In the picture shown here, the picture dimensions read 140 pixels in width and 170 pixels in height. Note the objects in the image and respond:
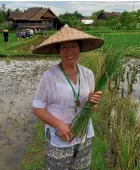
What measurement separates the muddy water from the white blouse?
1794 millimetres

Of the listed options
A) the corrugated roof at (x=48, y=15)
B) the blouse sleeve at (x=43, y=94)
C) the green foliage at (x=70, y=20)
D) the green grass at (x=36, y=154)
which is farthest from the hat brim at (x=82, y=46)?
the corrugated roof at (x=48, y=15)

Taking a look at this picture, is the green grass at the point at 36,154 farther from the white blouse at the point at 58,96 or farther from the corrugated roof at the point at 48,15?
the corrugated roof at the point at 48,15

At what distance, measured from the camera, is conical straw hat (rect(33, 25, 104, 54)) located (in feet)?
6.38

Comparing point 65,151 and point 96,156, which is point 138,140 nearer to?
point 96,156

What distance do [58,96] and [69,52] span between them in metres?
0.26

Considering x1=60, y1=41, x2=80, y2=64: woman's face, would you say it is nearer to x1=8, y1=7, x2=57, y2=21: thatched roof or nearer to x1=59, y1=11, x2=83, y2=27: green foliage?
x1=59, y1=11, x2=83, y2=27: green foliage

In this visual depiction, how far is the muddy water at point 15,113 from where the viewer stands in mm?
3938

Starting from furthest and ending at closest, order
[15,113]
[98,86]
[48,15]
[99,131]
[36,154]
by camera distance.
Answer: [48,15] < [15,113] < [99,131] < [36,154] < [98,86]

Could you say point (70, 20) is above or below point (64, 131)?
above

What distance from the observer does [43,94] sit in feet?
6.36

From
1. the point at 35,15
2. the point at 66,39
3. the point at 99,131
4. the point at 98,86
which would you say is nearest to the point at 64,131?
the point at 98,86

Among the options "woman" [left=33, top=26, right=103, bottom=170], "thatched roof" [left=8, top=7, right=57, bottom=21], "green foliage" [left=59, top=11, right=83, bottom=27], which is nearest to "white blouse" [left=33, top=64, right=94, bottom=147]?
"woman" [left=33, top=26, right=103, bottom=170]

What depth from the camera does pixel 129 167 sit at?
2.70 metres

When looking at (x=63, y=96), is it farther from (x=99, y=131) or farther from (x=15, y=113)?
(x=15, y=113)
